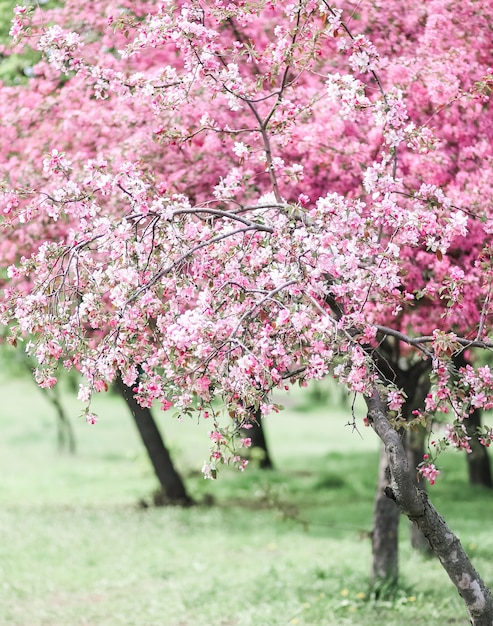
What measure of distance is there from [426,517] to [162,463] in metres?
13.4

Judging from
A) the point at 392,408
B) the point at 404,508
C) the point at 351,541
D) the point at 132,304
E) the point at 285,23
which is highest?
the point at 285,23

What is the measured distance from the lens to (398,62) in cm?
876

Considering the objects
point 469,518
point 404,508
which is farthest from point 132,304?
point 469,518

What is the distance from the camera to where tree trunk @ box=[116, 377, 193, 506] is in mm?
18656

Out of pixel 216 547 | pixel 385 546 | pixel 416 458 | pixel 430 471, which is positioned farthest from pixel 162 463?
pixel 430 471

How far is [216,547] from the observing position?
15.5m

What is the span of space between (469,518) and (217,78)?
1351 cm

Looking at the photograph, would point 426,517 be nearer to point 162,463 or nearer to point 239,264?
point 239,264

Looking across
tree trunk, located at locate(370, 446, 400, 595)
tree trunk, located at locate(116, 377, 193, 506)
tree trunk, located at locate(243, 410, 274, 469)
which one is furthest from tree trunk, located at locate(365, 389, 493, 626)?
tree trunk, located at locate(243, 410, 274, 469)

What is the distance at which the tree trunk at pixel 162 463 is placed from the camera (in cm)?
1866

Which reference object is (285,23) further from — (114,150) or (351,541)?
(351,541)

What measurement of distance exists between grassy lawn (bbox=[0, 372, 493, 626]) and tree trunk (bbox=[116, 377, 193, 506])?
20.8 inches

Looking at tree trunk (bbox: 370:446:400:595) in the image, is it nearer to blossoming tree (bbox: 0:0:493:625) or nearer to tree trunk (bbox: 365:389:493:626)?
blossoming tree (bbox: 0:0:493:625)

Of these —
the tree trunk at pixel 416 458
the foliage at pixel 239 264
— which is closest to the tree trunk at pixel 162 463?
the tree trunk at pixel 416 458
